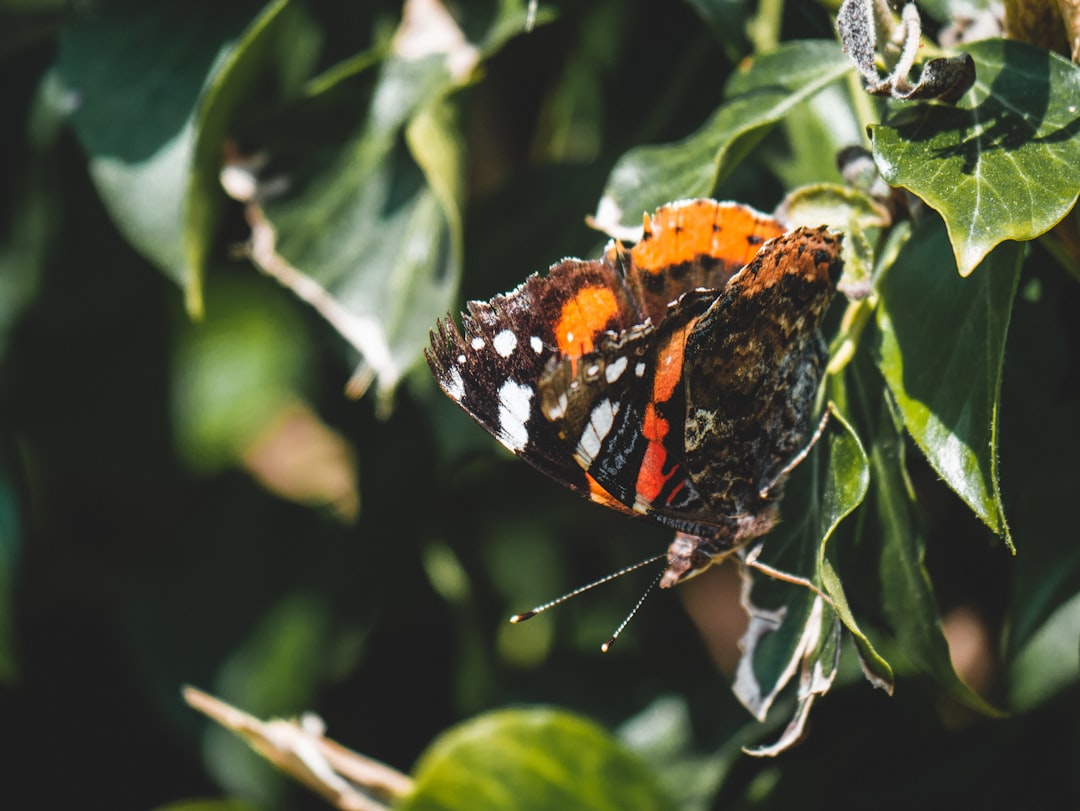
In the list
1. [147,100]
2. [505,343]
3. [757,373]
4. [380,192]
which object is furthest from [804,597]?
[147,100]

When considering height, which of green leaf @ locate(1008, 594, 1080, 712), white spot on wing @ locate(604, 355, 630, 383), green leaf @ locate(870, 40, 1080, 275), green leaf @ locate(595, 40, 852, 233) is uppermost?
green leaf @ locate(595, 40, 852, 233)

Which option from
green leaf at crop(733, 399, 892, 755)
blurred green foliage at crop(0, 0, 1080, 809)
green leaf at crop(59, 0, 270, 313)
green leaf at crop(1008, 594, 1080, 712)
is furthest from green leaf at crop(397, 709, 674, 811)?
green leaf at crop(59, 0, 270, 313)

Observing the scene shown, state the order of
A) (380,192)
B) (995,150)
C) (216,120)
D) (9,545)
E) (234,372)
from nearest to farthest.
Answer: (995,150) < (216,120) < (380,192) < (9,545) < (234,372)

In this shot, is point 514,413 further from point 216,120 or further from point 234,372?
point 234,372

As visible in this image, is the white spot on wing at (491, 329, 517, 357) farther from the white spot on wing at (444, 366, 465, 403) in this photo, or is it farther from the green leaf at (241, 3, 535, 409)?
the green leaf at (241, 3, 535, 409)

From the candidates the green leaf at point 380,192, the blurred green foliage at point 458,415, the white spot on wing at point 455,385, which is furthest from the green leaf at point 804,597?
the green leaf at point 380,192

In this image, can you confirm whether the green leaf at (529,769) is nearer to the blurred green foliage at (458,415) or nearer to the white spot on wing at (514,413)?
the blurred green foliage at (458,415)
